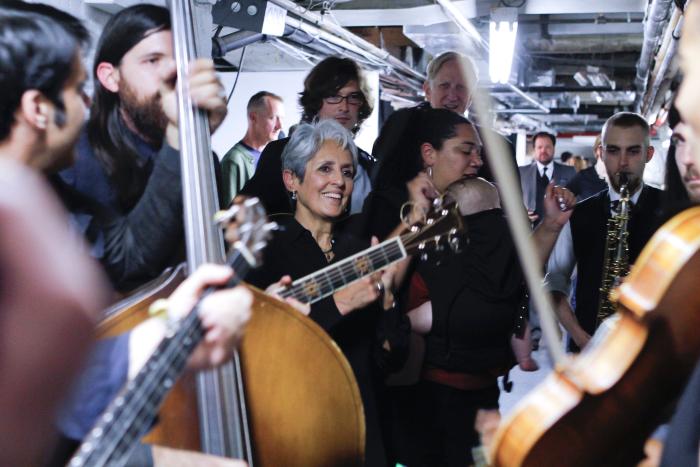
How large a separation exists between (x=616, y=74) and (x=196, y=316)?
14.5 m

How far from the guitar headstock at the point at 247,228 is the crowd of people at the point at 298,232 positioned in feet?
0.22

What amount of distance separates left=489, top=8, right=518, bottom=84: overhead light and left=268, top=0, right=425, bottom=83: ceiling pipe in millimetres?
1035

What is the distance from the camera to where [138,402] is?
3.09 feet

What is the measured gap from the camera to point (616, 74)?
14.4 meters

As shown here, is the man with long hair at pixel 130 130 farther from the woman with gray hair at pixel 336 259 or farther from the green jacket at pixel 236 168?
the green jacket at pixel 236 168

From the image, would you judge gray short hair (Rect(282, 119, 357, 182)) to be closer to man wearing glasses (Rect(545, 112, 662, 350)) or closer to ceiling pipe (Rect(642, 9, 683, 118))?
man wearing glasses (Rect(545, 112, 662, 350))

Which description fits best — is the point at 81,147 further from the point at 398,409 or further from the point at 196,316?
the point at 398,409

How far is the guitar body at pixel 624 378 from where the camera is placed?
1114mm

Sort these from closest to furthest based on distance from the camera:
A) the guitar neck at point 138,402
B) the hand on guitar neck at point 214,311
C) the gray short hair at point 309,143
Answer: the guitar neck at point 138,402
the hand on guitar neck at point 214,311
the gray short hair at point 309,143

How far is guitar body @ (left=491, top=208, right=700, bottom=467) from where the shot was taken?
1.11 m

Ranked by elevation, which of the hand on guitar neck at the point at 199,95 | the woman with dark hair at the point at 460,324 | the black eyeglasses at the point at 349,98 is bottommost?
the woman with dark hair at the point at 460,324

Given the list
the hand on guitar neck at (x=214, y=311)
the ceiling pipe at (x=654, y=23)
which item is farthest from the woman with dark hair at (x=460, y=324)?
the ceiling pipe at (x=654, y=23)

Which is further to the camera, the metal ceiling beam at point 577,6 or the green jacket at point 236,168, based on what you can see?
the metal ceiling beam at point 577,6

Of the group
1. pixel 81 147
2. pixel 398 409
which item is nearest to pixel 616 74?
pixel 398 409
